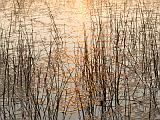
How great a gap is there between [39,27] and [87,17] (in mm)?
1267

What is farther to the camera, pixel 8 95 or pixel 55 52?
pixel 55 52

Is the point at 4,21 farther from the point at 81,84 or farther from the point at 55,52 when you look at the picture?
the point at 81,84

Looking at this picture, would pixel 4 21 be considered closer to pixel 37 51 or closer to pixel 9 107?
pixel 37 51

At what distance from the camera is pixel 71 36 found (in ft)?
23.0

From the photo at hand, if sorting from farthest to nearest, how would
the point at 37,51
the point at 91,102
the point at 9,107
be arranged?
the point at 37,51 → the point at 9,107 → the point at 91,102

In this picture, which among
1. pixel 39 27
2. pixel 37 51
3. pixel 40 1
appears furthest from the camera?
pixel 40 1

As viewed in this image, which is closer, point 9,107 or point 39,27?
point 9,107

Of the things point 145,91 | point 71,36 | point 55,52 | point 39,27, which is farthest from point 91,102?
point 39,27

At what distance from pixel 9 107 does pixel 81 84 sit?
0.85 meters

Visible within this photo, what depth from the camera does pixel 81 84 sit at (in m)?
4.35

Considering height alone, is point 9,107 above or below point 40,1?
below

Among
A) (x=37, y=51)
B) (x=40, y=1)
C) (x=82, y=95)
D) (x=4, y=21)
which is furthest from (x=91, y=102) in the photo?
(x=40, y=1)

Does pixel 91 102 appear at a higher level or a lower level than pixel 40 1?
lower

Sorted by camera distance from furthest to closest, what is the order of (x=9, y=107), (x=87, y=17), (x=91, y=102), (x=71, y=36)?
(x=87, y=17) < (x=71, y=36) < (x=9, y=107) < (x=91, y=102)
